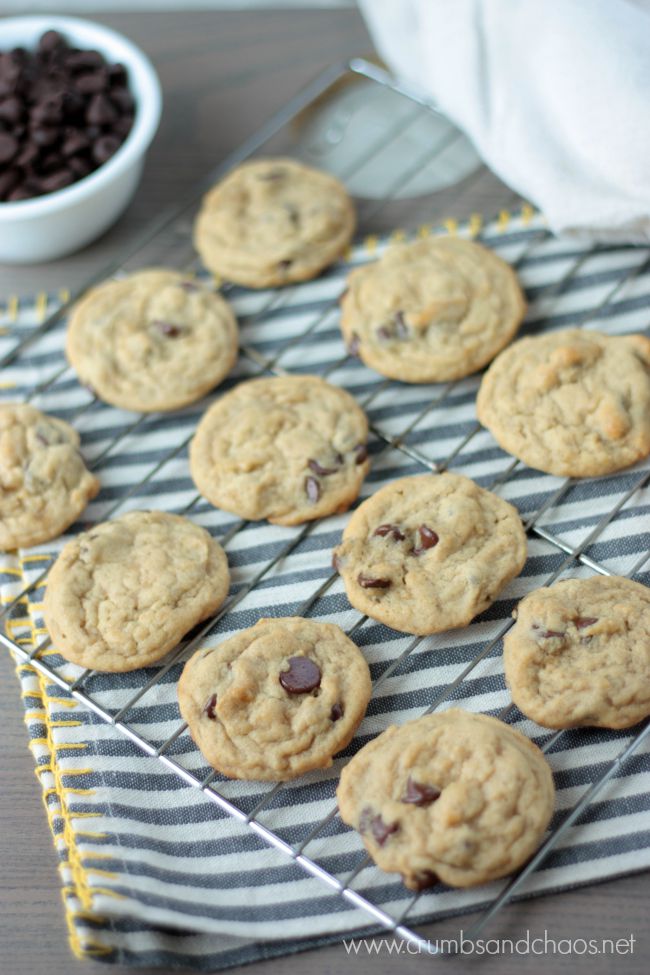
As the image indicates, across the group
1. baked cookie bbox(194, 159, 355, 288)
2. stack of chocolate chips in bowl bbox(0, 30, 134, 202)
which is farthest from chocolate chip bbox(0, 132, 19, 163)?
baked cookie bbox(194, 159, 355, 288)

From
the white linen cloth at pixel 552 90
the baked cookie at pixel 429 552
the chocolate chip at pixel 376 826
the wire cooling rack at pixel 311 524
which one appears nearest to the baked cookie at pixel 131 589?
the wire cooling rack at pixel 311 524

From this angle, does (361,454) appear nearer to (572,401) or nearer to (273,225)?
(572,401)

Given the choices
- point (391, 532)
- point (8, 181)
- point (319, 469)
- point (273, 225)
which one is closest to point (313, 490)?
point (319, 469)

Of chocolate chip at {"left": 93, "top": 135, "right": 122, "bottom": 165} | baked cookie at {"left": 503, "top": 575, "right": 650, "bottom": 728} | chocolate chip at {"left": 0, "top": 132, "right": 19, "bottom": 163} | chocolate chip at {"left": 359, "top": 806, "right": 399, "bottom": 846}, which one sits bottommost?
chocolate chip at {"left": 359, "top": 806, "right": 399, "bottom": 846}

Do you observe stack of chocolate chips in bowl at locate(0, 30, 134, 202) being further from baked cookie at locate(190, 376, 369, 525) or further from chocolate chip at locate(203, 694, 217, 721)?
chocolate chip at locate(203, 694, 217, 721)

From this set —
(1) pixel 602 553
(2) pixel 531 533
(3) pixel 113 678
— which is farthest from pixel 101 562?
(1) pixel 602 553

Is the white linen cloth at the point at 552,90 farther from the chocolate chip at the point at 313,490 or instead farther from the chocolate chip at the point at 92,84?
the chocolate chip at the point at 313,490
